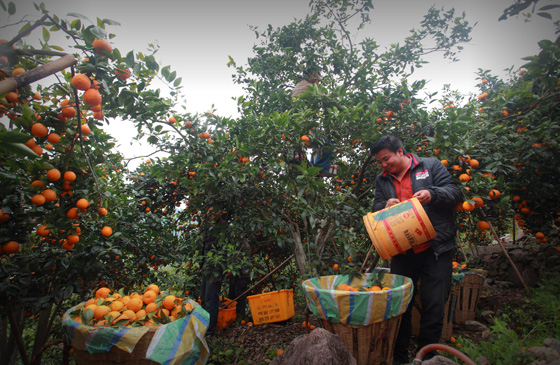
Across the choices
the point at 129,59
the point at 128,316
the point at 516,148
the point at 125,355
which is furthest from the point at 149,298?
the point at 516,148

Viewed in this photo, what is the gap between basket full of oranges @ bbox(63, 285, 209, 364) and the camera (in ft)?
4.20

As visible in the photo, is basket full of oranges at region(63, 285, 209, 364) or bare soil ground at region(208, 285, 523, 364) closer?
basket full of oranges at region(63, 285, 209, 364)

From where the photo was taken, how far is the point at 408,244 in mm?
1621

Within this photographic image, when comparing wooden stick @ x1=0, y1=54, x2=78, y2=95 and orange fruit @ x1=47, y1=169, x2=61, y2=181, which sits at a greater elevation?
wooden stick @ x1=0, y1=54, x2=78, y2=95

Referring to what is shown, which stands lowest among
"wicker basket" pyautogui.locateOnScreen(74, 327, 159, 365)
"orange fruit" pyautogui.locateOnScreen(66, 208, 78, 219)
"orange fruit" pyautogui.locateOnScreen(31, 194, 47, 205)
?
"wicker basket" pyautogui.locateOnScreen(74, 327, 159, 365)

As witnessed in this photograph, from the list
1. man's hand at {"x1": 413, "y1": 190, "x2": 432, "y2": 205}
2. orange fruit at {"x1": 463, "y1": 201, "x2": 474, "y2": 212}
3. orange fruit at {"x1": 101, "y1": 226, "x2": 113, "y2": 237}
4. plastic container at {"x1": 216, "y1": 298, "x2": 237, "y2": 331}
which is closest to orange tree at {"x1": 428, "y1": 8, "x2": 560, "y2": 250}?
orange fruit at {"x1": 463, "y1": 201, "x2": 474, "y2": 212}

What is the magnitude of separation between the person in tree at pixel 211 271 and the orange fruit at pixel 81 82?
5.09 feet

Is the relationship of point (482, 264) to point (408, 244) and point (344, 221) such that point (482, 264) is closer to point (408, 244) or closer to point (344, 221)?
point (344, 221)

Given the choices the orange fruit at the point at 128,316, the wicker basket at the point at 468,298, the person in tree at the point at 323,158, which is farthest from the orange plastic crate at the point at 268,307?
the wicker basket at the point at 468,298

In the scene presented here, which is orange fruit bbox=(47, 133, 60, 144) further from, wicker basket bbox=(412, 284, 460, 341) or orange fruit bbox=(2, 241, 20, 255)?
wicker basket bbox=(412, 284, 460, 341)

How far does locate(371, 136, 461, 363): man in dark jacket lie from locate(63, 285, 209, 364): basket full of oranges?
4.66ft

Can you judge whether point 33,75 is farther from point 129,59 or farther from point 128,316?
point 128,316

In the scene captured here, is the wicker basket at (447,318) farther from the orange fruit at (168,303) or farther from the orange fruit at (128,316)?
the orange fruit at (128,316)

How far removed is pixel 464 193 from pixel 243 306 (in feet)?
9.97
